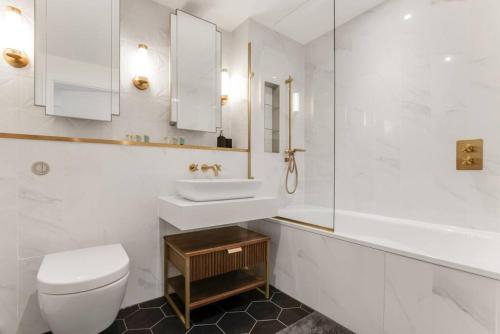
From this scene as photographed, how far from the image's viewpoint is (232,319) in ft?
5.19

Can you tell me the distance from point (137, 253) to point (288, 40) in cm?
248

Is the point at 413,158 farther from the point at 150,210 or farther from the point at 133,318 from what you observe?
the point at 133,318

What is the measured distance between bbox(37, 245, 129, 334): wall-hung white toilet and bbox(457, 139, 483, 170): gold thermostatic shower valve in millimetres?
2358

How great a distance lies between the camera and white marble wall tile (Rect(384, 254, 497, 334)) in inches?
40.3

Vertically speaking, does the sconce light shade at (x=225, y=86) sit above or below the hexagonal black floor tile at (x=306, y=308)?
above

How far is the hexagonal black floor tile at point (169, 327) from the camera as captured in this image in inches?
57.4

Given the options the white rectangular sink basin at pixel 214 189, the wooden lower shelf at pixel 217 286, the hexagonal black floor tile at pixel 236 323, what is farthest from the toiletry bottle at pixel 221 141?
the hexagonal black floor tile at pixel 236 323

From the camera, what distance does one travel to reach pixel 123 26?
1.96 meters

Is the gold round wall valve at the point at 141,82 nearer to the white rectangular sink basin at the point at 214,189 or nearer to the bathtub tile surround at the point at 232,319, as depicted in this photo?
the white rectangular sink basin at the point at 214,189

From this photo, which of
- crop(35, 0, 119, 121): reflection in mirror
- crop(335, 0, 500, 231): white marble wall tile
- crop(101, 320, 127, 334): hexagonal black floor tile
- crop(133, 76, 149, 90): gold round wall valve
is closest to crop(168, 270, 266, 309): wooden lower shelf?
crop(101, 320, 127, 334): hexagonal black floor tile

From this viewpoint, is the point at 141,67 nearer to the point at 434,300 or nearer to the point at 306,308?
the point at 306,308

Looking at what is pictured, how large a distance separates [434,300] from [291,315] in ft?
2.83

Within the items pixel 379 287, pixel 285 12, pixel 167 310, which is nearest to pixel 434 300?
pixel 379 287

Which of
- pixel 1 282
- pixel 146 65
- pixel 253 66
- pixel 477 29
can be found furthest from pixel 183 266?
pixel 477 29
